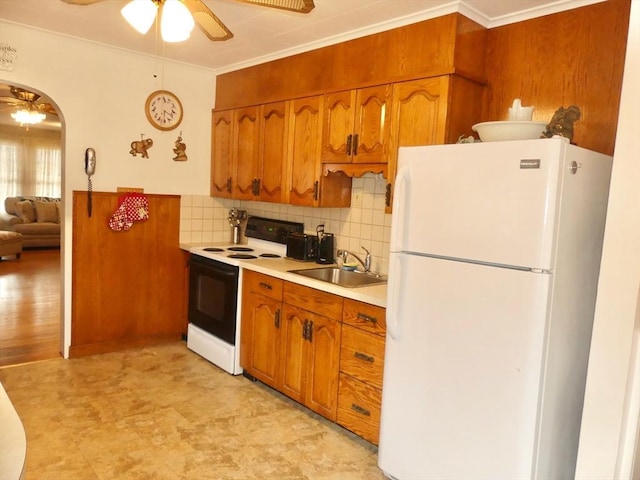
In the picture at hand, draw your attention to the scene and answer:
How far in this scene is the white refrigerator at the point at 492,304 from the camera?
1803 mm

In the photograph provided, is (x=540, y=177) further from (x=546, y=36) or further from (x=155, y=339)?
(x=155, y=339)

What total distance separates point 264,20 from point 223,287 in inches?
73.8

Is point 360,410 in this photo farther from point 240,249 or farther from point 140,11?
point 140,11

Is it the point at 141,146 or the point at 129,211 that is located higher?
the point at 141,146

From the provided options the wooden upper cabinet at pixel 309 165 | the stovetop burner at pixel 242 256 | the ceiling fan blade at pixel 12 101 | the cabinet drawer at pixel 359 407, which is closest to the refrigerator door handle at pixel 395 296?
the cabinet drawer at pixel 359 407

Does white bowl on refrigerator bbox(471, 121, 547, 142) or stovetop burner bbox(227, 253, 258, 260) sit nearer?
white bowl on refrigerator bbox(471, 121, 547, 142)

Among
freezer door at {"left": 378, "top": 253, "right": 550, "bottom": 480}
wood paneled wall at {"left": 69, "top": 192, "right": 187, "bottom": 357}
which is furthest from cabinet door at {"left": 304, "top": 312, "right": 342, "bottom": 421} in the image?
wood paneled wall at {"left": 69, "top": 192, "right": 187, "bottom": 357}

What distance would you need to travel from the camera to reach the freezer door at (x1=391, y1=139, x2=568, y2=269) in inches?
69.6

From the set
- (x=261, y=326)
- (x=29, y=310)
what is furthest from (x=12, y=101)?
(x=261, y=326)

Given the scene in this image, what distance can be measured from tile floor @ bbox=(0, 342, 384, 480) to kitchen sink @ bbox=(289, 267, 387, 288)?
0.86 metres

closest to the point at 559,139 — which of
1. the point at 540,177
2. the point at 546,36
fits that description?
the point at 540,177

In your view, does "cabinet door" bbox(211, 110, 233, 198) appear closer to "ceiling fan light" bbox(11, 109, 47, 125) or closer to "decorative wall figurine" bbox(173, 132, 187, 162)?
"decorative wall figurine" bbox(173, 132, 187, 162)

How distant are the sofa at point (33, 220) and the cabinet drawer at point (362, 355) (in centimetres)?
803

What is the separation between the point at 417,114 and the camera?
8.82 feet
